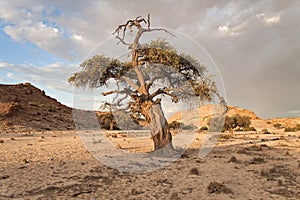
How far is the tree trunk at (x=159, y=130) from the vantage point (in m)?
17.6

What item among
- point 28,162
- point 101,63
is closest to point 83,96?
point 101,63

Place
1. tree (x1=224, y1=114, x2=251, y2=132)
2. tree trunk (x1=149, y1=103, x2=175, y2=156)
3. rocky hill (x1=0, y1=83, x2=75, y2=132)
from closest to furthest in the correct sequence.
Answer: tree trunk (x1=149, y1=103, x2=175, y2=156)
rocky hill (x1=0, y1=83, x2=75, y2=132)
tree (x1=224, y1=114, x2=251, y2=132)

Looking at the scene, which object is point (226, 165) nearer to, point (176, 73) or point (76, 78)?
point (176, 73)

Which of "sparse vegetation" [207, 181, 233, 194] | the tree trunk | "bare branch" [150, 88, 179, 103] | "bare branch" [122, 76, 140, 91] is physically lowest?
"sparse vegetation" [207, 181, 233, 194]

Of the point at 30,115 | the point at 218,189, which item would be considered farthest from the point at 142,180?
the point at 30,115

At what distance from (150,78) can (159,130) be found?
3.88 metres

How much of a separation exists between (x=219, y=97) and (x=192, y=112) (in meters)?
2.96

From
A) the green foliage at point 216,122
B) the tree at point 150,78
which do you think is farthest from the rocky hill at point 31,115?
the tree at point 150,78

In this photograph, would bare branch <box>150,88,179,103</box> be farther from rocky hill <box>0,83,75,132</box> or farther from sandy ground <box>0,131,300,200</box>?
rocky hill <box>0,83,75,132</box>

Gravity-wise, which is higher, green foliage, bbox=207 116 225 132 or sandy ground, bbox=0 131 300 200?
green foliage, bbox=207 116 225 132

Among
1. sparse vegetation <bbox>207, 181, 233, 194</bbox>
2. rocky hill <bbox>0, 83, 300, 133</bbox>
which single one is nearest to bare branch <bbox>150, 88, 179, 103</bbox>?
sparse vegetation <bbox>207, 181, 233, 194</bbox>

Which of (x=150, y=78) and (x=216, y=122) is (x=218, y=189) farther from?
(x=216, y=122)

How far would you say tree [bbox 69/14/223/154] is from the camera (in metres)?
17.7

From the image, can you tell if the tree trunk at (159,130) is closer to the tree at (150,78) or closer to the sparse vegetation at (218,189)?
the tree at (150,78)
